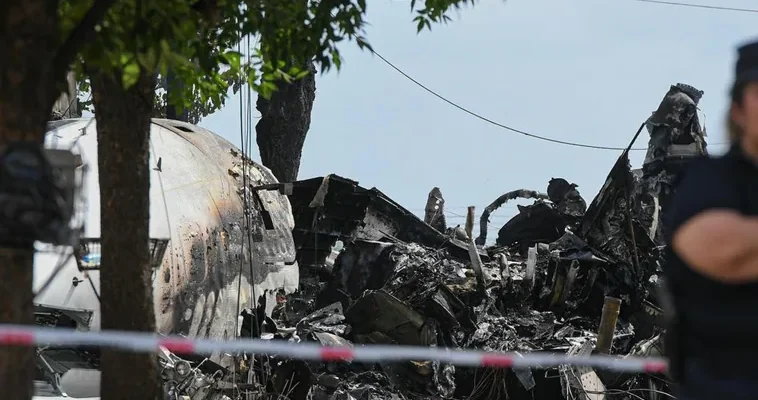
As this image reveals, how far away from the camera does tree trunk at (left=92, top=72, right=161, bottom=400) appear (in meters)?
6.34

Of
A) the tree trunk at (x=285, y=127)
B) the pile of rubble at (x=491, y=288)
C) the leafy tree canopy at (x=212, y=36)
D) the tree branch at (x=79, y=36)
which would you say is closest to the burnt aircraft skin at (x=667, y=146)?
the pile of rubble at (x=491, y=288)

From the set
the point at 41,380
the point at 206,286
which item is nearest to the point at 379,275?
the point at 206,286

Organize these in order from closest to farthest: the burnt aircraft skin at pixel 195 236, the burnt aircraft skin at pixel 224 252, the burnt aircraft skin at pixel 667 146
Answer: the burnt aircraft skin at pixel 195 236, the burnt aircraft skin at pixel 224 252, the burnt aircraft skin at pixel 667 146

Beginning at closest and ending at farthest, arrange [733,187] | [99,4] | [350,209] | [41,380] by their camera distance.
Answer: [733,187], [99,4], [41,380], [350,209]

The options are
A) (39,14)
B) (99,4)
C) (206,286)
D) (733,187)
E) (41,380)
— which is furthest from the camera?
(206,286)

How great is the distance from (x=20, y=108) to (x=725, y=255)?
2.76 m

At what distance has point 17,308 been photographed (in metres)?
4.11

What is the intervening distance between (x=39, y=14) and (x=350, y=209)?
13.9 meters

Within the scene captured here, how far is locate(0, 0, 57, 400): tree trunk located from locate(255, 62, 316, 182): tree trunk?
21106mm

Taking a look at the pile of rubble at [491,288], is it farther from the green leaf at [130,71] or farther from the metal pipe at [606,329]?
the green leaf at [130,71]

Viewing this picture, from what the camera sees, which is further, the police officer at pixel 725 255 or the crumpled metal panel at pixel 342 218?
the crumpled metal panel at pixel 342 218

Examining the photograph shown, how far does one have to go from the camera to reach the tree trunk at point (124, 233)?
6.34m

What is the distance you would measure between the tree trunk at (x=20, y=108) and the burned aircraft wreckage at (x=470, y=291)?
569cm

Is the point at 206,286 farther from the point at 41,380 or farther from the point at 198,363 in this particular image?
the point at 41,380
